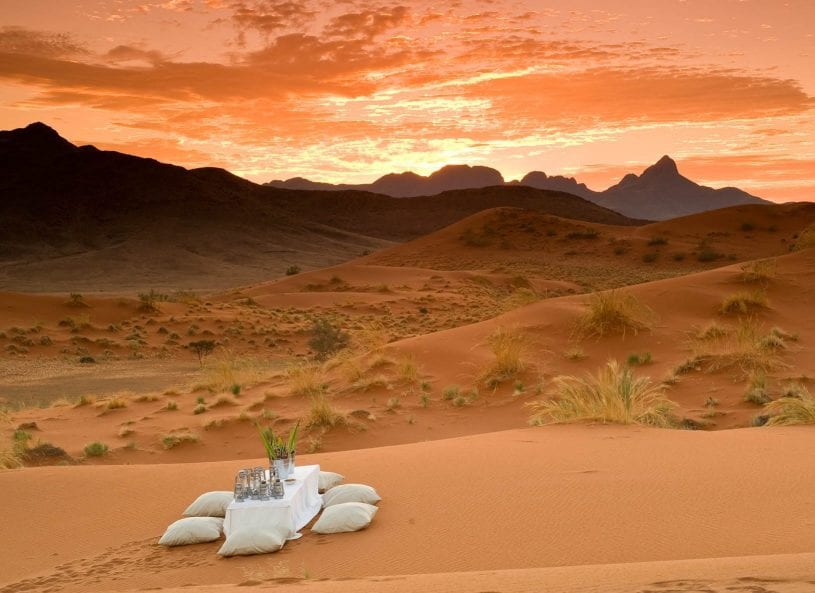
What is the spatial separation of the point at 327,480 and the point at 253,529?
173cm

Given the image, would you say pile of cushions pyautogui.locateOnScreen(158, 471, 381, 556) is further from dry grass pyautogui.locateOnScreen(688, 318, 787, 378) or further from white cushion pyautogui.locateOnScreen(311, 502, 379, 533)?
dry grass pyautogui.locateOnScreen(688, 318, 787, 378)

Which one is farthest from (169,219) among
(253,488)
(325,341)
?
(253,488)

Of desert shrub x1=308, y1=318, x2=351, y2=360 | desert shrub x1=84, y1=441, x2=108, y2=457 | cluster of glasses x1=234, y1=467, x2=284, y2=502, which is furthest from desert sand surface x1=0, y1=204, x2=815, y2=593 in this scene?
desert shrub x1=308, y1=318, x2=351, y2=360

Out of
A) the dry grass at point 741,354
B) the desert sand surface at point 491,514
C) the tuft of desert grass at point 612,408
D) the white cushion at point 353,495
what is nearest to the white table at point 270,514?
the desert sand surface at point 491,514

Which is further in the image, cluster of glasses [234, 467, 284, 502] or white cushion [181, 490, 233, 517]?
white cushion [181, 490, 233, 517]

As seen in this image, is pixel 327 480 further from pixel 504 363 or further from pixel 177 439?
pixel 504 363

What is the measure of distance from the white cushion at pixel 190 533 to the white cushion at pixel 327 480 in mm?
1411

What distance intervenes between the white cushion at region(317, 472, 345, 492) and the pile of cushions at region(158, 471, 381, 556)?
260mm

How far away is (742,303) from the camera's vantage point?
19.1 meters

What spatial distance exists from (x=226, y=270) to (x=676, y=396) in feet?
233

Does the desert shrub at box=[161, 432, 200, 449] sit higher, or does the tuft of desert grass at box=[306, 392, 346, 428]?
the tuft of desert grass at box=[306, 392, 346, 428]

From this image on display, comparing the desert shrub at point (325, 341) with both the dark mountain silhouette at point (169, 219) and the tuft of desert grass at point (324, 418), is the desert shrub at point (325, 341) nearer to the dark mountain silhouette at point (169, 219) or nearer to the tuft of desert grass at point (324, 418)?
the tuft of desert grass at point (324, 418)

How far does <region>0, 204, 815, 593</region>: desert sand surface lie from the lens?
5621 millimetres

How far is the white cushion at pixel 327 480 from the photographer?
25.8ft
